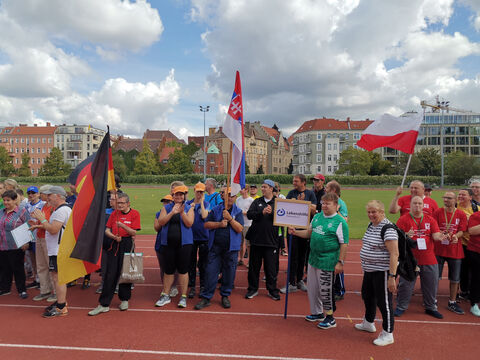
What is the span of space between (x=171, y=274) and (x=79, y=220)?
182 cm

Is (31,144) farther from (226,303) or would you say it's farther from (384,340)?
(384,340)

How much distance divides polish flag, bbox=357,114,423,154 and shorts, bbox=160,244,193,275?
382cm

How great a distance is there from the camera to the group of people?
16.2ft

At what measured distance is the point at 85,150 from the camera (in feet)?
353

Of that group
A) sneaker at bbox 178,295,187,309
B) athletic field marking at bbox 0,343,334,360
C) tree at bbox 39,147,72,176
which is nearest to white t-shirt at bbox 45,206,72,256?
athletic field marking at bbox 0,343,334,360

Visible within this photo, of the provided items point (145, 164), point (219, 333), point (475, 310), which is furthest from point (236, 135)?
point (145, 164)

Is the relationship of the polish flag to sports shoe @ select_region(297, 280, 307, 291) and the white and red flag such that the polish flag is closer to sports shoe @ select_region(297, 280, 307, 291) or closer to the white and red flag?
the white and red flag

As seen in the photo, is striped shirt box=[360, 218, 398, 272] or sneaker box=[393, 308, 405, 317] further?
sneaker box=[393, 308, 405, 317]

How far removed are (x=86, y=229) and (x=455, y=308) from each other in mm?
6209

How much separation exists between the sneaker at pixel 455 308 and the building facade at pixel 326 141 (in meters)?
87.9

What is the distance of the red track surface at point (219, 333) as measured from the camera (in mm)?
4422

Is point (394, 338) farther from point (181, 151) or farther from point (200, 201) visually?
point (181, 151)

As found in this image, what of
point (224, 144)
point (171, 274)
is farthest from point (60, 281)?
point (224, 144)

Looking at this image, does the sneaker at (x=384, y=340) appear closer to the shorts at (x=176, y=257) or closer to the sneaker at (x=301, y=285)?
the sneaker at (x=301, y=285)
